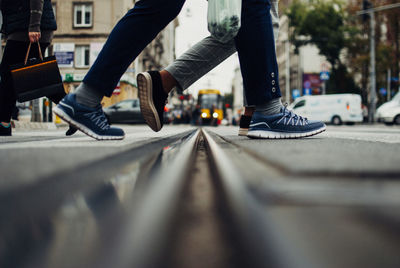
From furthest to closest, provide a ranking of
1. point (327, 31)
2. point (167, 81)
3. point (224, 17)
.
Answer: point (327, 31), point (167, 81), point (224, 17)

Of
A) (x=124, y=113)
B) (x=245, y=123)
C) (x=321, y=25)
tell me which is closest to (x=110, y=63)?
(x=245, y=123)

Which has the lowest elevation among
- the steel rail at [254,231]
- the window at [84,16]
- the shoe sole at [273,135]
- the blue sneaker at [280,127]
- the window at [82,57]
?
the steel rail at [254,231]

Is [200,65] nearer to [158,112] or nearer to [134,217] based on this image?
[158,112]

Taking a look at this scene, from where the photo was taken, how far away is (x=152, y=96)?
6.33ft

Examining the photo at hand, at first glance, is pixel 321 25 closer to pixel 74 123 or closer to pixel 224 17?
pixel 224 17

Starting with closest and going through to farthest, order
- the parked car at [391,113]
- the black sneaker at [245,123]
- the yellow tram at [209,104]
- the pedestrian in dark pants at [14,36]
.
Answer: the black sneaker at [245,123] → the pedestrian in dark pants at [14,36] → the parked car at [391,113] → the yellow tram at [209,104]

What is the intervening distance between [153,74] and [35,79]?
1.29m

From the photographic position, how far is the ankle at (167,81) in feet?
6.59

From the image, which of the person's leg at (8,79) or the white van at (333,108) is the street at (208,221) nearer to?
the person's leg at (8,79)

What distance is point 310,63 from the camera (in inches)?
1556

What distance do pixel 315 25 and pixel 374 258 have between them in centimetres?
2908

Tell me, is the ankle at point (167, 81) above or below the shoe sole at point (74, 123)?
above

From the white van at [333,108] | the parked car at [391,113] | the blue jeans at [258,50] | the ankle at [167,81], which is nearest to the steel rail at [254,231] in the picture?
the blue jeans at [258,50]

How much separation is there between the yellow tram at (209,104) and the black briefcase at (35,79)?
20112 millimetres
